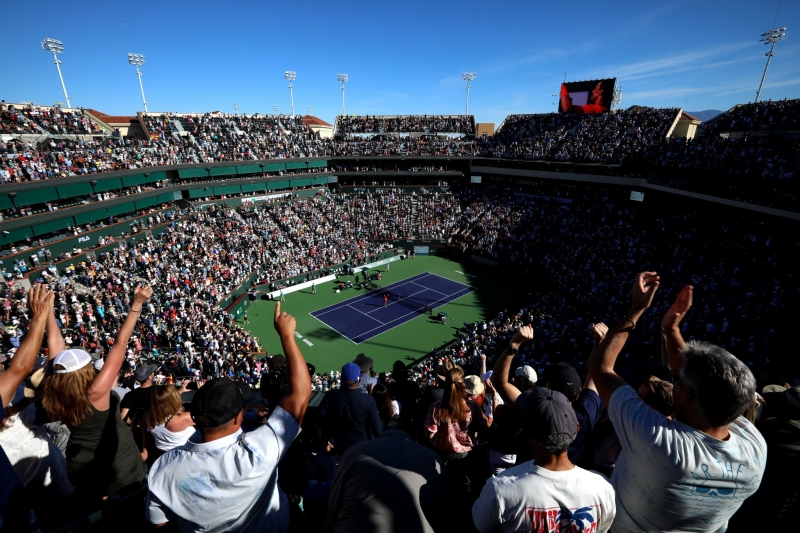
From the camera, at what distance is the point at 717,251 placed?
24.3 meters

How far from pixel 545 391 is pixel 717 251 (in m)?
29.3

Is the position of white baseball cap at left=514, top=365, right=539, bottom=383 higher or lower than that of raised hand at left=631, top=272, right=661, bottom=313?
lower

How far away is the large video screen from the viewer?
42375mm

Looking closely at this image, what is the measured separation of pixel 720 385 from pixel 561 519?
116cm

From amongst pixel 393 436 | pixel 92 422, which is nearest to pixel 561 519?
pixel 393 436

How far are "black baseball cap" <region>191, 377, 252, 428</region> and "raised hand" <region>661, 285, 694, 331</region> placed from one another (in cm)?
345

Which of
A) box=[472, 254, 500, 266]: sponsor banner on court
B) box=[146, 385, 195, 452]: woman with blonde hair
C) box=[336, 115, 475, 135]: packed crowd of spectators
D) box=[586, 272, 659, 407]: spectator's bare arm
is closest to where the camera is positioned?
box=[586, 272, 659, 407]: spectator's bare arm

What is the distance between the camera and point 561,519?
2.12m

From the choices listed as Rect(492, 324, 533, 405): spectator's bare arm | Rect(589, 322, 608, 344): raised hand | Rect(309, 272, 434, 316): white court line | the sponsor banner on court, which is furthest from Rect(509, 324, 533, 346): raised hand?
the sponsor banner on court

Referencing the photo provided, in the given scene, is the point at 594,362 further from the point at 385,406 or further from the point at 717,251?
the point at 717,251

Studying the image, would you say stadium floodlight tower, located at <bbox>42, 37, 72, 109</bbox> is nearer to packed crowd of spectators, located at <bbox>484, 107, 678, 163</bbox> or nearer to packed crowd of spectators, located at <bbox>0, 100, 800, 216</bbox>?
packed crowd of spectators, located at <bbox>0, 100, 800, 216</bbox>

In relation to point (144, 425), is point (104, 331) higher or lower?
lower

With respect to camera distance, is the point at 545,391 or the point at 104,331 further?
the point at 104,331

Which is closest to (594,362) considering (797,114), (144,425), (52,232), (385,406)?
(385,406)
